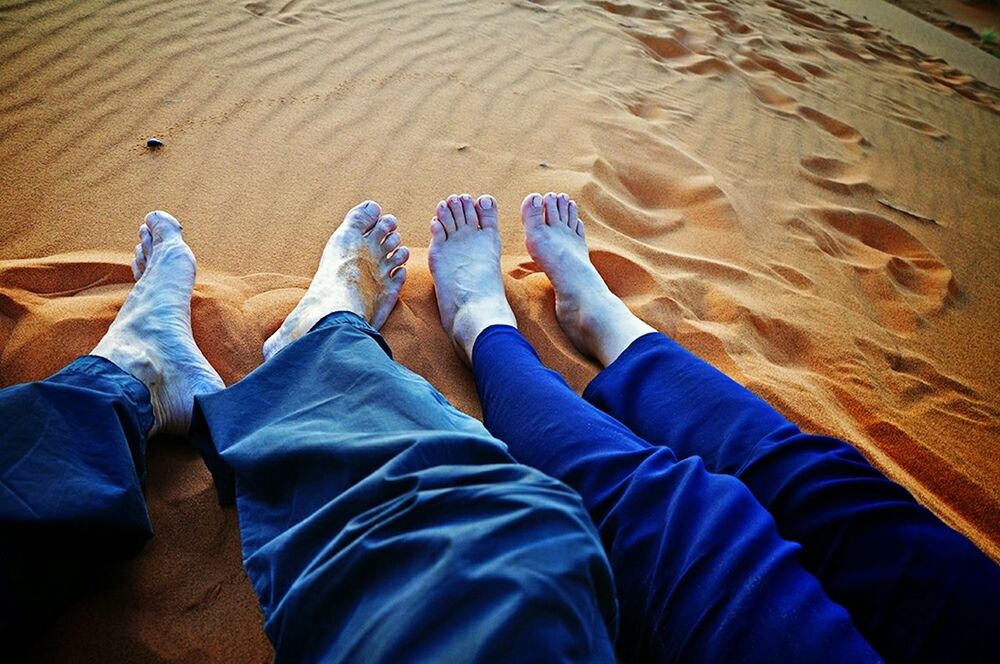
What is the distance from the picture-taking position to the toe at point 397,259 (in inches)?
76.2

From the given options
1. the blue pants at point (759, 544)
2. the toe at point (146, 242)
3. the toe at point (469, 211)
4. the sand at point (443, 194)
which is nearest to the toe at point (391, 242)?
the sand at point (443, 194)

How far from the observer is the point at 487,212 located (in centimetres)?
213

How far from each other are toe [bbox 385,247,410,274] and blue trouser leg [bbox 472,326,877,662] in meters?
1.01

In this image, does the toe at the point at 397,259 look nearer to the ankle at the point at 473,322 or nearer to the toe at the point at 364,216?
the toe at the point at 364,216

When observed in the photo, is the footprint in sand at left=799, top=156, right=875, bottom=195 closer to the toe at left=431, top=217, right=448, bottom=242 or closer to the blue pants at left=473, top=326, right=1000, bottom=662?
the toe at left=431, top=217, right=448, bottom=242

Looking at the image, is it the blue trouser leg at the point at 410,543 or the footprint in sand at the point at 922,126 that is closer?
the blue trouser leg at the point at 410,543

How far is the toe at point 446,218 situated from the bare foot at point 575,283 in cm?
27

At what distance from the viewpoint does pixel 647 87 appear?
11.2ft

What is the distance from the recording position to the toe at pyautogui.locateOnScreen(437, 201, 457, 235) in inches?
80.0

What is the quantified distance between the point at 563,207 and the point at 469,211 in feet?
1.16

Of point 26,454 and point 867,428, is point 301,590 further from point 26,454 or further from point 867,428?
point 867,428

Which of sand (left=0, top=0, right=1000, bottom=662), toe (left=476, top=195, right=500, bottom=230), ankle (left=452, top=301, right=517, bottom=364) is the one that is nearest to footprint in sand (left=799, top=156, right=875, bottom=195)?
sand (left=0, top=0, right=1000, bottom=662)

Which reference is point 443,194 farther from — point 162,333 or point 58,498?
point 58,498

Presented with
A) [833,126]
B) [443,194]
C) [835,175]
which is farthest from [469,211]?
[833,126]
